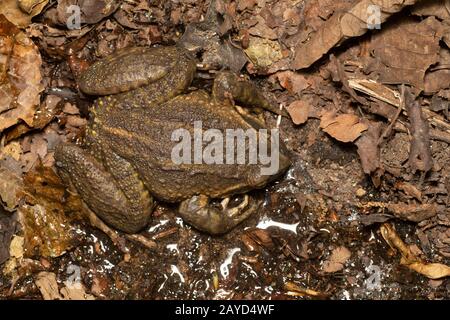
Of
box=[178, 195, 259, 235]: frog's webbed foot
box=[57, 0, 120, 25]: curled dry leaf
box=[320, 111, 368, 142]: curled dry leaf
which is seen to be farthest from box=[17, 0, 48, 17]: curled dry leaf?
box=[320, 111, 368, 142]: curled dry leaf

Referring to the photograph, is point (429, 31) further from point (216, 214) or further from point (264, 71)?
point (216, 214)

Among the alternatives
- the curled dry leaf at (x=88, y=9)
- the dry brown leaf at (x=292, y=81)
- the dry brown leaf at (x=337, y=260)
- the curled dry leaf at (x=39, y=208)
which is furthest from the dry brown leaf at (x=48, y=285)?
the dry brown leaf at (x=292, y=81)

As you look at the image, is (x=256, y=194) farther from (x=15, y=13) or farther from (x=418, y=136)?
(x=15, y=13)

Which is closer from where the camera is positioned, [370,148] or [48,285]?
[370,148]

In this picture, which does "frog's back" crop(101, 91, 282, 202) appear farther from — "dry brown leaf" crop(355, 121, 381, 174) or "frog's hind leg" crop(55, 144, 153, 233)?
"dry brown leaf" crop(355, 121, 381, 174)

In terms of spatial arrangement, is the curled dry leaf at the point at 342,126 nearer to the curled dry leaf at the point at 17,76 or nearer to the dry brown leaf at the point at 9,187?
the curled dry leaf at the point at 17,76

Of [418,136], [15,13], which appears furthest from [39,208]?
[418,136]
